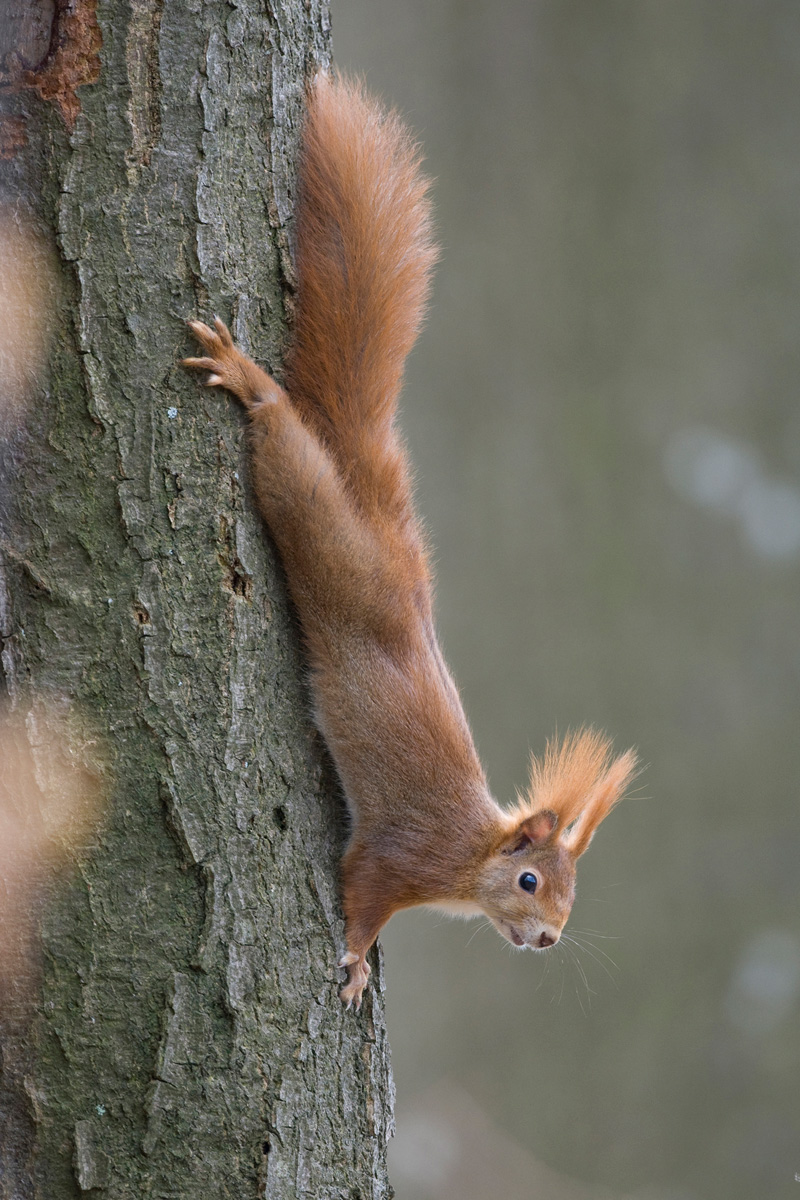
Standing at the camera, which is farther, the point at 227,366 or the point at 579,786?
the point at 579,786

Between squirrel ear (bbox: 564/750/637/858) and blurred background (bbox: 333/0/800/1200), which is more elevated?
blurred background (bbox: 333/0/800/1200)

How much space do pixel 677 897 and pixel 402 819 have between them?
2378 mm

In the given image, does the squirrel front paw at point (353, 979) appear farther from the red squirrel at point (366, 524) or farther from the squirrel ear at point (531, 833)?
the squirrel ear at point (531, 833)

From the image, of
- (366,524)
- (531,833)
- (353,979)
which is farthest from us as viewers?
(531,833)

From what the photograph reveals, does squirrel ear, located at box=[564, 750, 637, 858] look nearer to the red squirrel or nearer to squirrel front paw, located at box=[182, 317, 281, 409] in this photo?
the red squirrel

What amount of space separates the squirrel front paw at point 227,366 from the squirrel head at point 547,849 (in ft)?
2.07

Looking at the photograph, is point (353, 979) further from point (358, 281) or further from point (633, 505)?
point (633, 505)

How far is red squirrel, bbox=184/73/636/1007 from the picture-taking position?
1076 millimetres

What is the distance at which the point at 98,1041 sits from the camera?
3.06 ft

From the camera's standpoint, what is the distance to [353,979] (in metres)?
1.08

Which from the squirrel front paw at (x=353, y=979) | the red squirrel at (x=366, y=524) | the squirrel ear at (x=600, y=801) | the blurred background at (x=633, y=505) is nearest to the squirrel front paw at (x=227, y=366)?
the red squirrel at (x=366, y=524)

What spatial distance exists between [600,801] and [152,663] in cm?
67

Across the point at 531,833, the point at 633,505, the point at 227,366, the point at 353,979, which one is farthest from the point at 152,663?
the point at 633,505

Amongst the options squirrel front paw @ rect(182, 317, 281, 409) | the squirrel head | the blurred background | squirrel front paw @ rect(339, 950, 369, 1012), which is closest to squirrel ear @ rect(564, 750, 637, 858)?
the squirrel head
